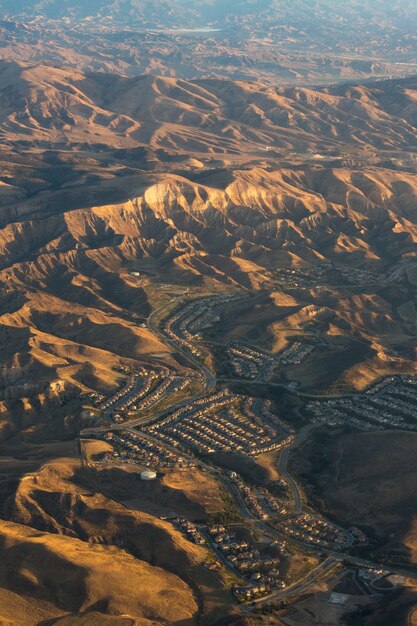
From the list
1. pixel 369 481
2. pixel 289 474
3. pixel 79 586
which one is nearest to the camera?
pixel 79 586

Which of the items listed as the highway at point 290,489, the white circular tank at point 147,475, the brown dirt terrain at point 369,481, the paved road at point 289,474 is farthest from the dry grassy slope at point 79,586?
the brown dirt terrain at point 369,481

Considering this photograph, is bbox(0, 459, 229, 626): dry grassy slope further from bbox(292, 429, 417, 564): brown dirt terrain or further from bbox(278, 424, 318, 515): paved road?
bbox(292, 429, 417, 564): brown dirt terrain

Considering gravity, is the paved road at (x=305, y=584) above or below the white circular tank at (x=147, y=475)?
above

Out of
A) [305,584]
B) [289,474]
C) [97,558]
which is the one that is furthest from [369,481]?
[97,558]

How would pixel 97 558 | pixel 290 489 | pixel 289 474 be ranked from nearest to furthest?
1. pixel 97 558
2. pixel 290 489
3. pixel 289 474

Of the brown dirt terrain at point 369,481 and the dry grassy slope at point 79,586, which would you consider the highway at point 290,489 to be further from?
the dry grassy slope at point 79,586

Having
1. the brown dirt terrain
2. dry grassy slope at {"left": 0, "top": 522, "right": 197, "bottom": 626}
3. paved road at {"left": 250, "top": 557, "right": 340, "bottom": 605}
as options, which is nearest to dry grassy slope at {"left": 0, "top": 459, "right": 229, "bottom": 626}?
dry grassy slope at {"left": 0, "top": 522, "right": 197, "bottom": 626}

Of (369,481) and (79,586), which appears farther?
(369,481)

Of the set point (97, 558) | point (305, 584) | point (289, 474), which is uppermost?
Answer: point (97, 558)

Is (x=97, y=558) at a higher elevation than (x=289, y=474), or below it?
higher

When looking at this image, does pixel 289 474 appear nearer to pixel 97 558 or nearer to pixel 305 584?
pixel 305 584

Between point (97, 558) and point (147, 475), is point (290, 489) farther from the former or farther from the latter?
point (97, 558)
